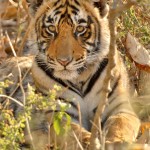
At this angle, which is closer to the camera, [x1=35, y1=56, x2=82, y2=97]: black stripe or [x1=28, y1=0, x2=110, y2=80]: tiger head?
[x1=28, y1=0, x2=110, y2=80]: tiger head

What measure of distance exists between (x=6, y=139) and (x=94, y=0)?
1735 mm

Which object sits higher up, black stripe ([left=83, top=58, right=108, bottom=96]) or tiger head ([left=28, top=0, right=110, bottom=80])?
tiger head ([left=28, top=0, right=110, bottom=80])

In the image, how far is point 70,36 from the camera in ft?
16.9

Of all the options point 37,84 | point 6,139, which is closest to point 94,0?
point 37,84

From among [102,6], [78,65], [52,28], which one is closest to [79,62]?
[78,65]

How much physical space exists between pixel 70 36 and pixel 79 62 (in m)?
0.21

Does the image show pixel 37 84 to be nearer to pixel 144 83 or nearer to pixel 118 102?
pixel 118 102

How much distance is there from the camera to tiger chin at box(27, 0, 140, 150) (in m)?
5.19

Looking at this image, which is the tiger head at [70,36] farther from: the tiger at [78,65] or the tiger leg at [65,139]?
the tiger leg at [65,139]

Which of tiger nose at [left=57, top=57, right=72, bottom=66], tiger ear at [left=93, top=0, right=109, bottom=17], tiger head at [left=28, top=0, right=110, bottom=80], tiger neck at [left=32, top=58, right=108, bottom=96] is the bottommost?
tiger neck at [left=32, top=58, right=108, bottom=96]

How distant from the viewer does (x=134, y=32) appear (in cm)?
670

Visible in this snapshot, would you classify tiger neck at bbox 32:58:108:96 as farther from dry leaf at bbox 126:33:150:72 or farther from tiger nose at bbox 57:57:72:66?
dry leaf at bbox 126:33:150:72

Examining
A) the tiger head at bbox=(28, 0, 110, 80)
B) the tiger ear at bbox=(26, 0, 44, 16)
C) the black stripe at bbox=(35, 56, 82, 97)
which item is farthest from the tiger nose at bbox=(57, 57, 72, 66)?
the tiger ear at bbox=(26, 0, 44, 16)

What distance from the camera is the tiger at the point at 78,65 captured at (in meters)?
5.20
